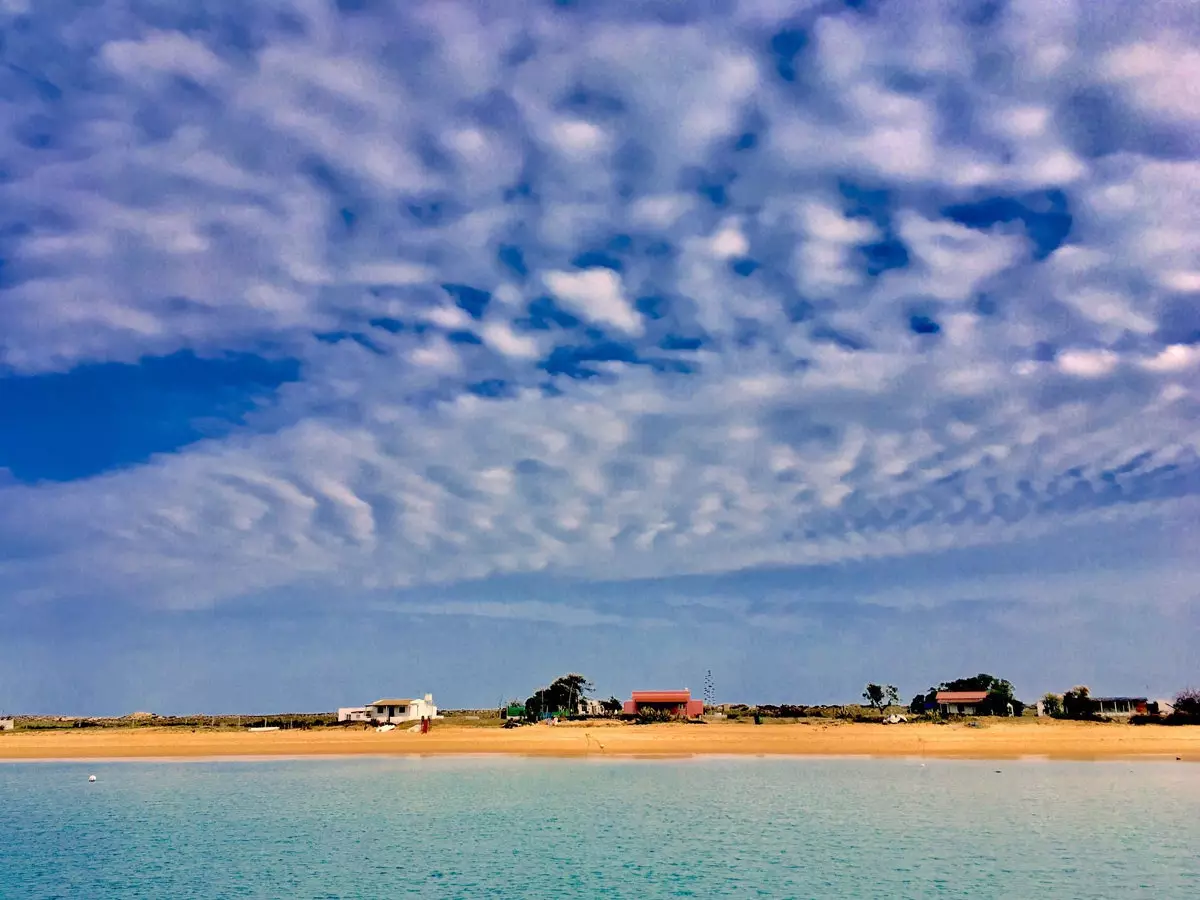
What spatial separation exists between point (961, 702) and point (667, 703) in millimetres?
33612

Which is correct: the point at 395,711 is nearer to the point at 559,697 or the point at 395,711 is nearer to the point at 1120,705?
the point at 559,697

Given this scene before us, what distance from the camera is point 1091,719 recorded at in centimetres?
8769

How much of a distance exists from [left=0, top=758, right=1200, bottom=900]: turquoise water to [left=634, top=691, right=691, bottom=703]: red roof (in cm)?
5265

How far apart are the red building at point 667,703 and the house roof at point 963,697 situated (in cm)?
2799

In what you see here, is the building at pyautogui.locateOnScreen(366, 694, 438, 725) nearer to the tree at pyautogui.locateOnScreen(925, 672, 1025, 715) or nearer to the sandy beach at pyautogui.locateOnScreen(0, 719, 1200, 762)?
the sandy beach at pyautogui.locateOnScreen(0, 719, 1200, 762)

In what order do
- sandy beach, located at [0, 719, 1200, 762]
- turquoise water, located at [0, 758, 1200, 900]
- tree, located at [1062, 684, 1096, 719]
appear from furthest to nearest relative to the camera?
tree, located at [1062, 684, 1096, 719] < sandy beach, located at [0, 719, 1200, 762] < turquoise water, located at [0, 758, 1200, 900]

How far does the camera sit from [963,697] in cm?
10875

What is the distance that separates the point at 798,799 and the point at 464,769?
1024 inches

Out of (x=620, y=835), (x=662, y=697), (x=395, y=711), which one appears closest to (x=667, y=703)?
(x=662, y=697)

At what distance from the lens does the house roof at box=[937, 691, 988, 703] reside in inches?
4230

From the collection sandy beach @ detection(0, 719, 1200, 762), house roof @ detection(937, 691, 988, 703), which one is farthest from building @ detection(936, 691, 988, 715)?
sandy beach @ detection(0, 719, 1200, 762)

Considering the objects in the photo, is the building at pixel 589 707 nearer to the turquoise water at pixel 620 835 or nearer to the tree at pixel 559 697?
the tree at pixel 559 697

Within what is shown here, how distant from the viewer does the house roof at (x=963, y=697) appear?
10744 cm

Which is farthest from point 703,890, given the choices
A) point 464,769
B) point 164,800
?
point 464,769
